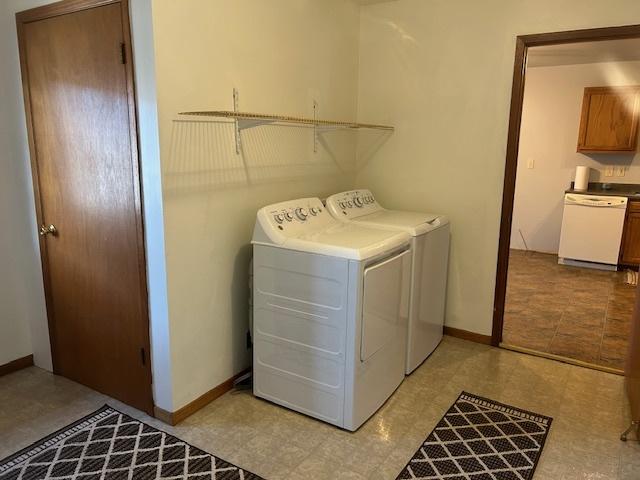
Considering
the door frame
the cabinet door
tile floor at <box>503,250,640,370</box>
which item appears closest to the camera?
the door frame

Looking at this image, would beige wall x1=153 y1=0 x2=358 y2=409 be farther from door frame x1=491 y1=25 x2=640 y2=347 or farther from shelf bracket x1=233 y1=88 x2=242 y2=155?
door frame x1=491 y1=25 x2=640 y2=347

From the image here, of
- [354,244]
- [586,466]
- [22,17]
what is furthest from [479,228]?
[22,17]

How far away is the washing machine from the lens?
229 centimetres

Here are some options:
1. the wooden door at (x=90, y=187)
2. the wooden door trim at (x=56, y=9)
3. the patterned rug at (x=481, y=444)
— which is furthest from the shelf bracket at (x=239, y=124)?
the patterned rug at (x=481, y=444)

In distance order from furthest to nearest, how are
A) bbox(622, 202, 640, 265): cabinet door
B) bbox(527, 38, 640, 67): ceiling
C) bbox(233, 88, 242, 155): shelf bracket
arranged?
bbox(622, 202, 640, 265): cabinet door → bbox(527, 38, 640, 67): ceiling → bbox(233, 88, 242, 155): shelf bracket

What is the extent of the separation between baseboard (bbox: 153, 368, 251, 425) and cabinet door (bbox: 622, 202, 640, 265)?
4.88 m

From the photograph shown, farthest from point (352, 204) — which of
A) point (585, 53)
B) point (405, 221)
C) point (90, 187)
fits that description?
point (585, 53)

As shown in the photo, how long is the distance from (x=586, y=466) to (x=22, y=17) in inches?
139

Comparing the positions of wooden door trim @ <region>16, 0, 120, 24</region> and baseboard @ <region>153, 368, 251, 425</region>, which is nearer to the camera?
wooden door trim @ <region>16, 0, 120, 24</region>

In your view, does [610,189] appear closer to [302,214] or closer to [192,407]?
[302,214]

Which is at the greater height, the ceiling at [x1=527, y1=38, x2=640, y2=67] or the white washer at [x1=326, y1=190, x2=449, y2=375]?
the ceiling at [x1=527, y1=38, x2=640, y2=67]

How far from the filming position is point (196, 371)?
2.50 m

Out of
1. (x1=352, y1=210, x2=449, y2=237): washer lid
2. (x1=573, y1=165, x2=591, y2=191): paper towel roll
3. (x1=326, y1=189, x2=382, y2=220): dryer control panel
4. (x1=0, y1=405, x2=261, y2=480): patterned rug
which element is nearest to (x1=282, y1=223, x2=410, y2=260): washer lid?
(x1=352, y1=210, x2=449, y2=237): washer lid

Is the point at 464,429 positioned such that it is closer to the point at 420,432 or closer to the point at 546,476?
the point at 420,432
